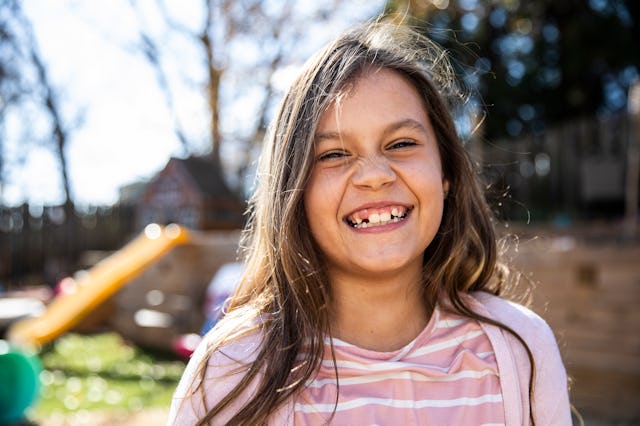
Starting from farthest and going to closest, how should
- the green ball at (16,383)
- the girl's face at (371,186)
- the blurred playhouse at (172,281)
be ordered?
the blurred playhouse at (172,281) → the green ball at (16,383) → the girl's face at (371,186)

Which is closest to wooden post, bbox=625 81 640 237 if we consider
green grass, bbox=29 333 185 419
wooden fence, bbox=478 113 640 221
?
wooden fence, bbox=478 113 640 221

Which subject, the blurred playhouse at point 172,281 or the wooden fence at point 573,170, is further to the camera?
the wooden fence at point 573,170

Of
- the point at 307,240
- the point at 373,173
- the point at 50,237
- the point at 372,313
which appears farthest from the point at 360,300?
the point at 50,237

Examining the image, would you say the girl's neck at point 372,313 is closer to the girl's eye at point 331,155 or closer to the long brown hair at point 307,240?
the long brown hair at point 307,240

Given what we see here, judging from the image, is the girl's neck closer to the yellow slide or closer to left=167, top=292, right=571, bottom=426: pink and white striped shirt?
left=167, top=292, right=571, bottom=426: pink and white striped shirt

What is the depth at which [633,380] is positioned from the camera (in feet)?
12.7

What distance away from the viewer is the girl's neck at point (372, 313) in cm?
132

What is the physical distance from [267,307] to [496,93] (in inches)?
393

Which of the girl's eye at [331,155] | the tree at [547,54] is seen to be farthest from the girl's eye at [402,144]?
the tree at [547,54]

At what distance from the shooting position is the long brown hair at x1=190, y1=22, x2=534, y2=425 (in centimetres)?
119

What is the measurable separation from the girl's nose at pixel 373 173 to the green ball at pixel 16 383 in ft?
11.6

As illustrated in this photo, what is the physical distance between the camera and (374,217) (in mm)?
1266

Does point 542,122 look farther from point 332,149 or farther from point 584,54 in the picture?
point 332,149

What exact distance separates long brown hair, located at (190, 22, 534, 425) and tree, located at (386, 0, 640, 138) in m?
8.55
